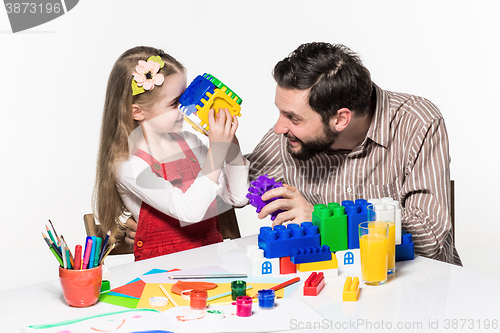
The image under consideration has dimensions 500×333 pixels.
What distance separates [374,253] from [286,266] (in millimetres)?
208

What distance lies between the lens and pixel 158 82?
1.73m

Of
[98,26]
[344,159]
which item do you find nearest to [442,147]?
[344,159]

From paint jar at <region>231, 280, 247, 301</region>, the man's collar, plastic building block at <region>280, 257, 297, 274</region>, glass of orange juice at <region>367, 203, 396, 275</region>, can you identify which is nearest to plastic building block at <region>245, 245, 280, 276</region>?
plastic building block at <region>280, 257, 297, 274</region>

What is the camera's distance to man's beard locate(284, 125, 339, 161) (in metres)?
1.77

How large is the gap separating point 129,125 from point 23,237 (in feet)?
5.74

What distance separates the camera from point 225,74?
3.02 metres

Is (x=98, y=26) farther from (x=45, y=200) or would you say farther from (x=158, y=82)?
(x=158, y=82)

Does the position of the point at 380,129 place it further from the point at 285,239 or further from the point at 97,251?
the point at 97,251

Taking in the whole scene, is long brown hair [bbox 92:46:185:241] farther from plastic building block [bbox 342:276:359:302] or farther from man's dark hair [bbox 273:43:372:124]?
plastic building block [bbox 342:276:359:302]

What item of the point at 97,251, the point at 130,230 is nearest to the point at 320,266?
the point at 97,251

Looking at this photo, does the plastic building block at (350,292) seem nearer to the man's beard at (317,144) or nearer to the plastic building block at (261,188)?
the plastic building block at (261,188)

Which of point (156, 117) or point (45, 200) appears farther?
point (45, 200)

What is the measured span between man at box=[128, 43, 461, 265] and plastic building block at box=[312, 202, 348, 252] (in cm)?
31

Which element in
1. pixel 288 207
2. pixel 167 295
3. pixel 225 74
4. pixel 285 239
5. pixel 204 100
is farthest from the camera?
pixel 225 74
